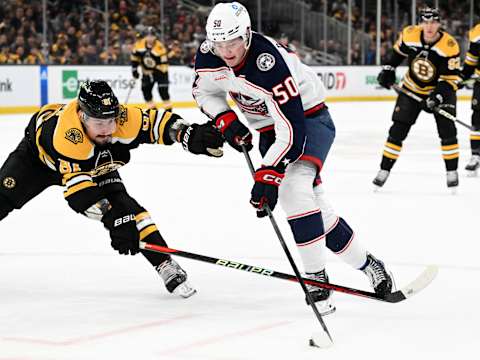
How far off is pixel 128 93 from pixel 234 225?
8931 mm

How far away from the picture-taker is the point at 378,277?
3756 mm

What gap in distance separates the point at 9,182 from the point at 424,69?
3.75 m

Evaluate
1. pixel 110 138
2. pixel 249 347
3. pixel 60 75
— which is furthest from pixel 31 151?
pixel 60 75

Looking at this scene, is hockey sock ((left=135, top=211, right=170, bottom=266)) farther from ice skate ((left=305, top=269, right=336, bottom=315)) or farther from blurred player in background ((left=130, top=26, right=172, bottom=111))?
blurred player in background ((left=130, top=26, right=172, bottom=111))

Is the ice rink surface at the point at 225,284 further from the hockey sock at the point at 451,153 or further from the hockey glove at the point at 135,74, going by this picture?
the hockey glove at the point at 135,74

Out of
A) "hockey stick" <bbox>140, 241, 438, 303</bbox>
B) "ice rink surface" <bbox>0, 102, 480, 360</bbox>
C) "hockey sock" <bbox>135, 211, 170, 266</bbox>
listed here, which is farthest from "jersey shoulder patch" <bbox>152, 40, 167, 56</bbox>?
"hockey stick" <bbox>140, 241, 438, 303</bbox>

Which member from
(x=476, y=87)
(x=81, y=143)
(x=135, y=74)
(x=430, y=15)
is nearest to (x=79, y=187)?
(x=81, y=143)

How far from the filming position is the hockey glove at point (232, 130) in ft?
12.1

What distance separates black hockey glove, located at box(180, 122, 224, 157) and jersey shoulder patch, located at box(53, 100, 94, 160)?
0.38m

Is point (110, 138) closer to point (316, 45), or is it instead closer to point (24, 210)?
point (24, 210)

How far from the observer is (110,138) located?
366 centimetres

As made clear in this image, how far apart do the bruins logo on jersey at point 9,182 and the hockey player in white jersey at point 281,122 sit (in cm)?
82

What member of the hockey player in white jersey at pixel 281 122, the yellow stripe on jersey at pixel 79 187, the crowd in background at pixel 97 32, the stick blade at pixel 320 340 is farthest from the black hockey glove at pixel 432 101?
the crowd in background at pixel 97 32

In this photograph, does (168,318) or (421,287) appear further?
(421,287)
